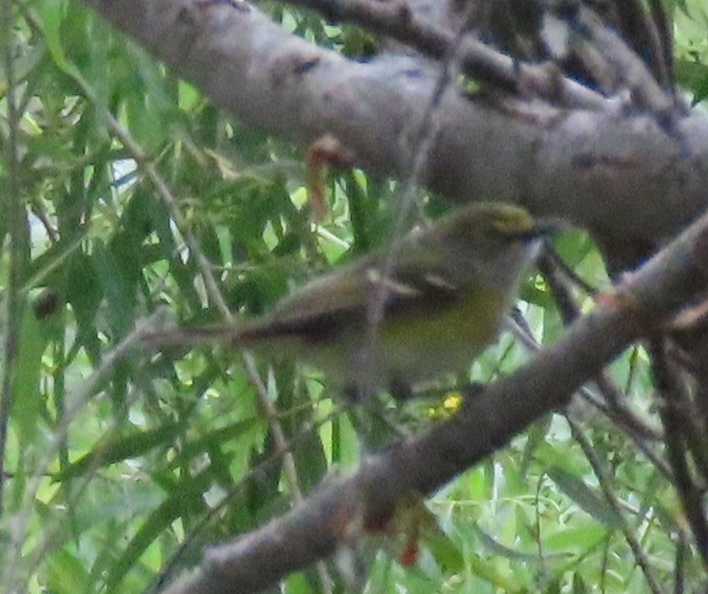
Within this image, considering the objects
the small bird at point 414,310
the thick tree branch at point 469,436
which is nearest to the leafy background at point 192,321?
the small bird at point 414,310

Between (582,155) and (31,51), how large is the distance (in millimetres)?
499

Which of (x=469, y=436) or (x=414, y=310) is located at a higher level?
(x=414, y=310)

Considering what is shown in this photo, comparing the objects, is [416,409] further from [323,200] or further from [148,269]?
[323,200]

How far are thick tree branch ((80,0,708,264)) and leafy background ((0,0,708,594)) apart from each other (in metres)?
0.12

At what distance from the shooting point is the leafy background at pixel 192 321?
2.78 ft

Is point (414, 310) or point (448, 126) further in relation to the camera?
point (414, 310)

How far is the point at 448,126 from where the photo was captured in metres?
0.65

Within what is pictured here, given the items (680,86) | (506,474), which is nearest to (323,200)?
(680,86)

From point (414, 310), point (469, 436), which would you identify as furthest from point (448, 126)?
point (414, 310)

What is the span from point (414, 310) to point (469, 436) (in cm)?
43

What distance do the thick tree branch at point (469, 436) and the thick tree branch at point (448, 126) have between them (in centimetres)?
11

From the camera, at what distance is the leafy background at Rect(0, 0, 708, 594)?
85 cm

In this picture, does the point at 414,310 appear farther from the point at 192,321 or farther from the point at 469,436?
the point at 469,436

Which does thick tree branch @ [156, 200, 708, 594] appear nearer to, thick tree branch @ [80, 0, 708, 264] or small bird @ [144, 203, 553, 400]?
thick tree branch @ [80, 0, 708, 264]
